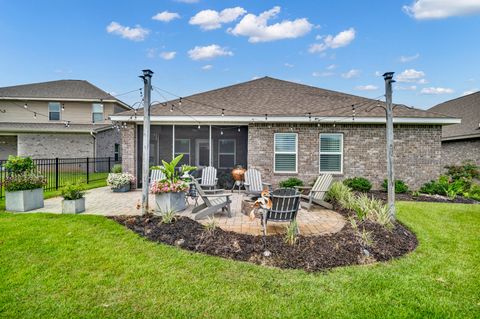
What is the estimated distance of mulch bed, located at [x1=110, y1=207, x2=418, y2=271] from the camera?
4.15 metres

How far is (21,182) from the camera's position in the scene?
709 centimetres

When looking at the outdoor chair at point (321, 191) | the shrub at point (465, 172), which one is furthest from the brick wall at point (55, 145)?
the shrub at point (465, 172)

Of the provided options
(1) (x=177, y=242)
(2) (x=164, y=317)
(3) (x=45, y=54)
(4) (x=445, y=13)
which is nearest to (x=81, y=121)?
(3) (x=45, y=54)

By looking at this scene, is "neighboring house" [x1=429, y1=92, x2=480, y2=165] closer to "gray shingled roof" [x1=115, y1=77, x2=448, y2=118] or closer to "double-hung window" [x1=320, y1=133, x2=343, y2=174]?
"gray shingled roof" [x1=115, y1=77, x2=448, y2=118]

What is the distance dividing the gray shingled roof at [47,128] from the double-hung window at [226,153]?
35.8 feet

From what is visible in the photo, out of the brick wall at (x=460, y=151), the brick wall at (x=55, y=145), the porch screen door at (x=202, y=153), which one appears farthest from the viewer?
the brick wall at (x=55, y=145)

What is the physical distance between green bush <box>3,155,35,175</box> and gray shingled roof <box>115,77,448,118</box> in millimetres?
4393

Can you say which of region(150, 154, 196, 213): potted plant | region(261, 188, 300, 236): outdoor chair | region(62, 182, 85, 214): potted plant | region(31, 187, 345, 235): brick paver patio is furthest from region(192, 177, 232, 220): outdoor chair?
region(62, 182, 85, 214): potted plant

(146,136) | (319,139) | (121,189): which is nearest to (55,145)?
(121,189)

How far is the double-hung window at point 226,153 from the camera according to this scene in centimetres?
1203

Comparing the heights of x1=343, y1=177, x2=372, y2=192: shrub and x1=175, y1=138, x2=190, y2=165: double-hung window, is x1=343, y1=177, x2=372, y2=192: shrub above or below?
below

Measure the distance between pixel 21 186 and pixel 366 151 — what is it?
38.5ft

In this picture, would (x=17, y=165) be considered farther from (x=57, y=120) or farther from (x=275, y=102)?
(x=57, y=120)

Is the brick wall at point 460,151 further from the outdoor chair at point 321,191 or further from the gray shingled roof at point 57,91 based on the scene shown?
the gray shingled roof at point 57,91
